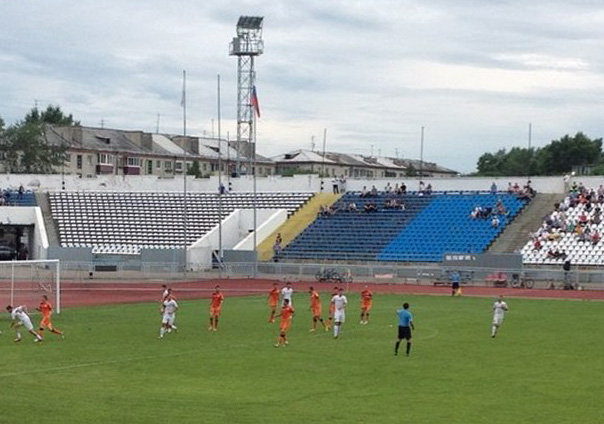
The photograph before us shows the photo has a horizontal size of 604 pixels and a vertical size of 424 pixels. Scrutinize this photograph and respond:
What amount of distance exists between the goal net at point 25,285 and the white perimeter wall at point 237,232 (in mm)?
24109

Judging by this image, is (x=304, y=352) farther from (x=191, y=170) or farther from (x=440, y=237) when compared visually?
(x=191, y=170)

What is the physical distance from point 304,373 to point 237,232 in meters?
56.0

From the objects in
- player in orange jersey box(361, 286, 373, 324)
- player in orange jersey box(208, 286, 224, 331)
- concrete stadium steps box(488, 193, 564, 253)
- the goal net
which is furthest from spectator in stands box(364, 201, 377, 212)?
player in orange jersey box(208, 286, 224, 331)

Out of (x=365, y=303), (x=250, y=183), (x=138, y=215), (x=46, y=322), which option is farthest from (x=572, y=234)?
(x=46, y=322)

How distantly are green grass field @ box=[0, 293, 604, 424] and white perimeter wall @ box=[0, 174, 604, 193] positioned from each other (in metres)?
39.2

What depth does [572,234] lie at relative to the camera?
71312mm

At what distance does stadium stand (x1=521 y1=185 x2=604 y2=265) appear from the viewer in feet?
225

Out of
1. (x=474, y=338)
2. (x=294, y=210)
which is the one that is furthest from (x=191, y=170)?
(x=474, y=338)

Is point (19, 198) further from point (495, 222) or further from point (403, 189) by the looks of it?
point (495, 222)

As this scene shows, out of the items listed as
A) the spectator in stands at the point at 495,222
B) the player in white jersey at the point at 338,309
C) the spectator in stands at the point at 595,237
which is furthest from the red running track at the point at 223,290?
the player in white jersey at the point at 338,309

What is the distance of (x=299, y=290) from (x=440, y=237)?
17.7m

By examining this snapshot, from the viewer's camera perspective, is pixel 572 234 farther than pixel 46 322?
Yes

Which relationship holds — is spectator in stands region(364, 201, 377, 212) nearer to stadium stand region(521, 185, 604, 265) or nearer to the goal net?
stadium stand region(521, 185, 604, 265)

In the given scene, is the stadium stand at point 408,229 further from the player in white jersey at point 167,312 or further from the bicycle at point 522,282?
the player in white jersey at point 167,312
